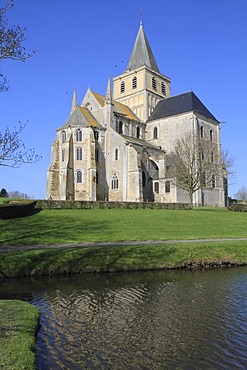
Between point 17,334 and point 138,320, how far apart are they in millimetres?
2908

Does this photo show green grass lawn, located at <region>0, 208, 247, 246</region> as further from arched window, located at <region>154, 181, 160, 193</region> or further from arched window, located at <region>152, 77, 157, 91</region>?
arched window, located at <region>152, 77, 157, 91</region>

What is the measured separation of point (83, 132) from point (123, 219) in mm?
23293

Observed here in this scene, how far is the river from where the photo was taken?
5664 millimetres

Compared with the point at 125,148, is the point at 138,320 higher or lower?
lower

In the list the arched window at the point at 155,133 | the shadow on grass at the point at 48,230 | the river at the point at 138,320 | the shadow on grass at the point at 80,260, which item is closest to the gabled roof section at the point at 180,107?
the arched window at the point at 155,133

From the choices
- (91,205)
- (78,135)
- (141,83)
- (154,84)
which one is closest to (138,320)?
(91,205)

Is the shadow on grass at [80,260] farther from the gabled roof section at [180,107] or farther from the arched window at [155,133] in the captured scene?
the arched window at [155,133]

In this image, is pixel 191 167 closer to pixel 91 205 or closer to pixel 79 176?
pixel 91 205

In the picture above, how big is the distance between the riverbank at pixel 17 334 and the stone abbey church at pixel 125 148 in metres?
34.8

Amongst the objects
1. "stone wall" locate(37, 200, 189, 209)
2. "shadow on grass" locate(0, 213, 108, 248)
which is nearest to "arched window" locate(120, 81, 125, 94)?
"stone wall" locate(37, 200, 189, 209)

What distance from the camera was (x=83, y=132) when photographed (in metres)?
46.0

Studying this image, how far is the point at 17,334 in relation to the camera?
6.05m

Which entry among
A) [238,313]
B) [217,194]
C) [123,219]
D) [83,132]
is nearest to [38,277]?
[238,313]

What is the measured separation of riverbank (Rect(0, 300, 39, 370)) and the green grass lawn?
29.2 feet
